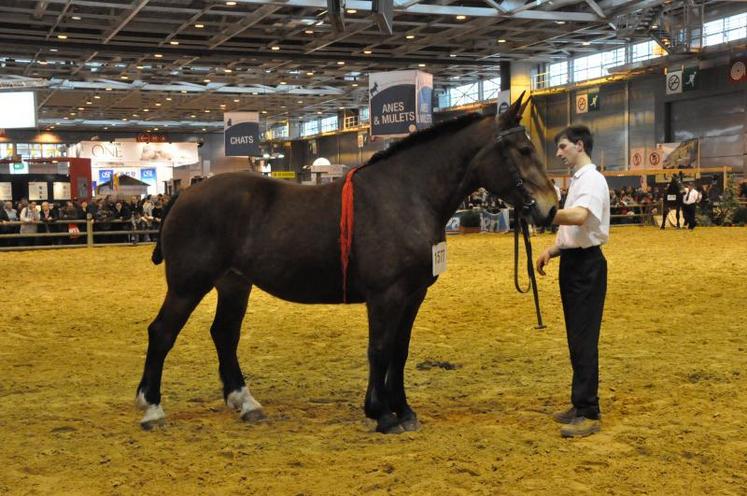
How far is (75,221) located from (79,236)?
0.85 meters

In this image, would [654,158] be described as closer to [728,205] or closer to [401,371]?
[728,205]

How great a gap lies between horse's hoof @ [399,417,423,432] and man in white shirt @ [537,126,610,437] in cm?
88

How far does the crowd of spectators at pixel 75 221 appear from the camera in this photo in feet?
70.7

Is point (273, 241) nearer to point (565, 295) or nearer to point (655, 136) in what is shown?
point (565, 295)

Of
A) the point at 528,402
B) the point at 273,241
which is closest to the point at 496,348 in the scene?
the point at 528,402

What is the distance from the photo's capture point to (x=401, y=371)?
187 inches

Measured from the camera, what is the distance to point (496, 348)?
281 inches

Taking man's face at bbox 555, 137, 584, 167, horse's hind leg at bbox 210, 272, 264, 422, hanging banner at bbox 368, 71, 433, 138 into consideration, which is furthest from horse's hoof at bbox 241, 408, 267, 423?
hanging banner at bbox 368, 71, 433, 138

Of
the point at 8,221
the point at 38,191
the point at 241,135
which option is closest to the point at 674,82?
the point at 241,135

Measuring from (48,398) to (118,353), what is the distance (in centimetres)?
168

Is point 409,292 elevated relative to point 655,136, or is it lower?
lower

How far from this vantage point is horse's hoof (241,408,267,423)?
4.88 m

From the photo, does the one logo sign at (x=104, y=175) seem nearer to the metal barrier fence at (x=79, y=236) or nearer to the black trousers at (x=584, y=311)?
the metal barrier fence at (x=79, y=236)

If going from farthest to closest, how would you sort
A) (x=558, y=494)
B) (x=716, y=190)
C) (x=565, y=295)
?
(x=716, y=190) → (x=565, y=295) → (x=558, y=494)
